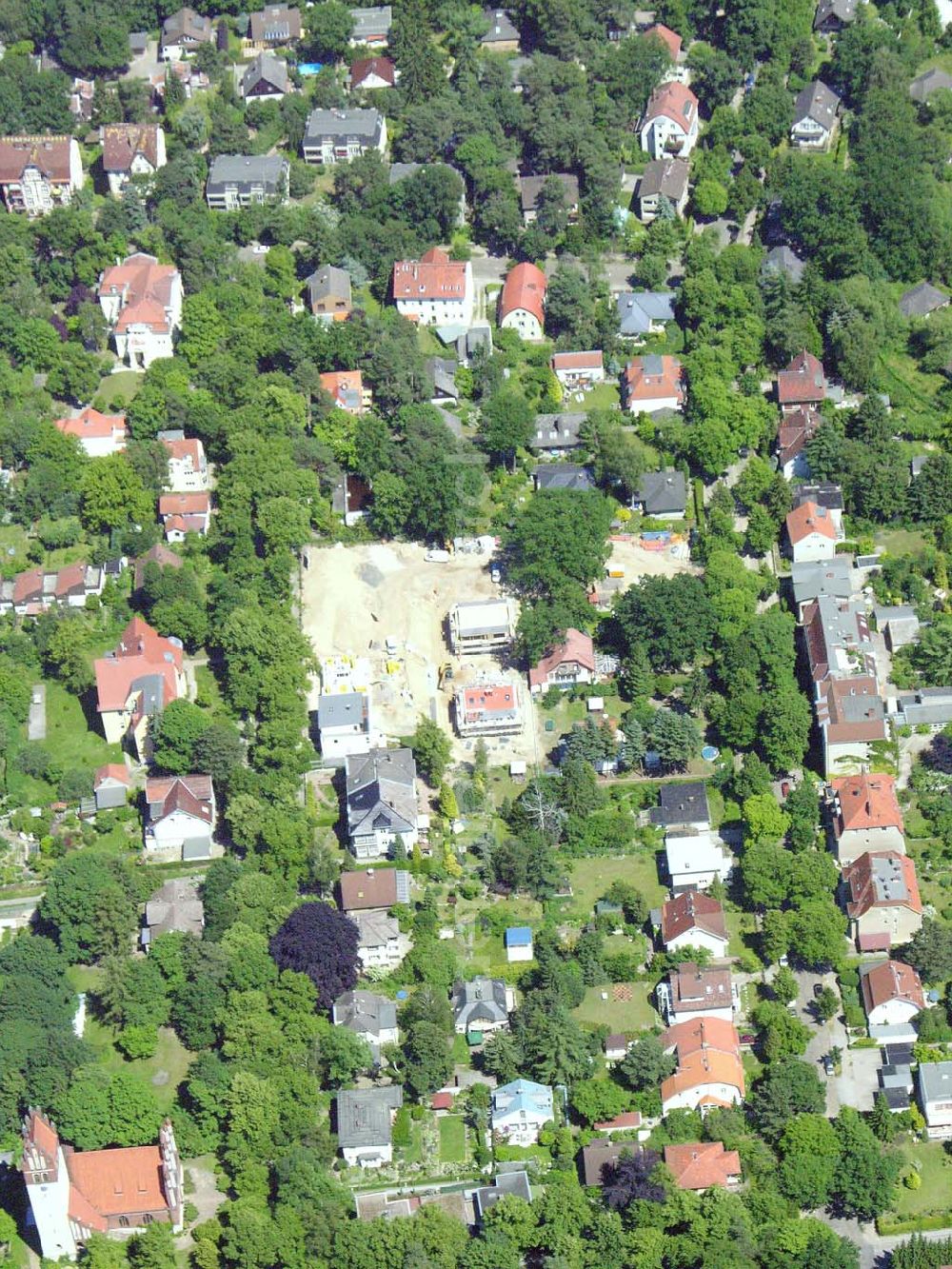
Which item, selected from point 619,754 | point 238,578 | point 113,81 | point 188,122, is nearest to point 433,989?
point 619,754

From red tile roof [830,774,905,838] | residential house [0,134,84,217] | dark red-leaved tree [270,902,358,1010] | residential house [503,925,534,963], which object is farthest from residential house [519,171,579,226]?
dark red-leaved tree [270,902,358,1010]

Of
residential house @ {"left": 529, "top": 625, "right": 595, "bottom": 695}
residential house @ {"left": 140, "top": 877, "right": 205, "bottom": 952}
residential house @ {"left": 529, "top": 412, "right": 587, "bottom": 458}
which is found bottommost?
residential house @ {"left": 140, "top": 877, "right": 205, "bottom": 952}

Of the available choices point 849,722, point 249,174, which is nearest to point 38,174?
point 249,174

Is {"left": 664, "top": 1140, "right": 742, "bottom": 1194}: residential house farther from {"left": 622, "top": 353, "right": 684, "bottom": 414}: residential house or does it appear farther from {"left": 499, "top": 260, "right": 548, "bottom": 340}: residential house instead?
{"left": 499, "top": 260, "right": 548, "bottom": 340}: residential house

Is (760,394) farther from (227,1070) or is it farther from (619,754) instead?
(227,1070)

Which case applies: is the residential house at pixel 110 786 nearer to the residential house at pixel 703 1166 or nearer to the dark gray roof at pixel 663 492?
the dark gray roof at pixel 663 492
